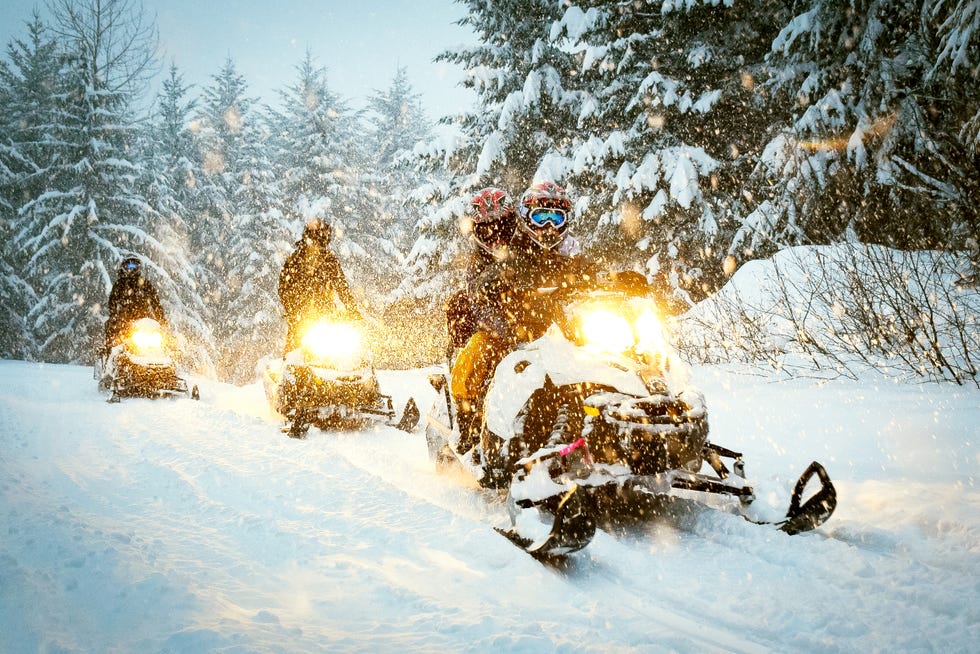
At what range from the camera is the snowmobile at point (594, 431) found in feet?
9.62

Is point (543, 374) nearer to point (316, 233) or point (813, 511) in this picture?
point (813, 511)

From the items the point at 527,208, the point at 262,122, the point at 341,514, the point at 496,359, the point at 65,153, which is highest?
the point at 262,122

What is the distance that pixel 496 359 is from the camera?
4.20 metres

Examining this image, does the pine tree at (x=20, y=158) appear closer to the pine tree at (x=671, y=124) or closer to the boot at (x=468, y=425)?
the pine tree at (x=671, y=124)

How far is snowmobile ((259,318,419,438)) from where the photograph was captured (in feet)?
20.9

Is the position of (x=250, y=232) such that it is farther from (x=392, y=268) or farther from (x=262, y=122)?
(x=262, y=122)

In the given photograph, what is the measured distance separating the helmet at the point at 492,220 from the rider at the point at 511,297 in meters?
0.39

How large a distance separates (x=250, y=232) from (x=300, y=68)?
28.5 ft

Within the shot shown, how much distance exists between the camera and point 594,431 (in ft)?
10.2

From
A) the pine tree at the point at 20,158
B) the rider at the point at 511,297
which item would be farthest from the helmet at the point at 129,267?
the pine tree at the point at 20,158

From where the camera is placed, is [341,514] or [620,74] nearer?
[341,514]

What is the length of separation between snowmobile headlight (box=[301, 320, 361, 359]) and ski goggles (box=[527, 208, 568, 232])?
3.29 metres

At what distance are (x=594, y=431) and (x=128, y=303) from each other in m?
9.87

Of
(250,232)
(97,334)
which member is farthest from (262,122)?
(97,334)
